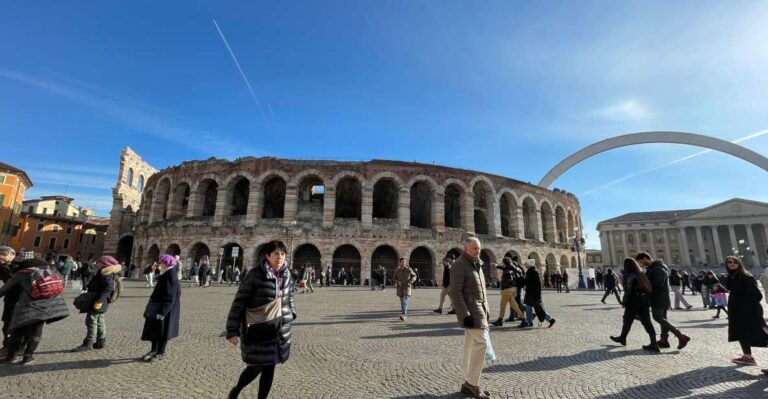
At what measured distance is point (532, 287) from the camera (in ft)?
26.6

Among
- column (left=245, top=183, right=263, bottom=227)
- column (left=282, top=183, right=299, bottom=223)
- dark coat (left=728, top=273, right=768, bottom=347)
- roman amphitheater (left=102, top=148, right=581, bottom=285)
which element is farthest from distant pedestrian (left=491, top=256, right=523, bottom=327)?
column (left=245, top=183, right=263, bottom=227)

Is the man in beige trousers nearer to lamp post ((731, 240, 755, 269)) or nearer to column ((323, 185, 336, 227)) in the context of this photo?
column ((323, 185, 336, 227))

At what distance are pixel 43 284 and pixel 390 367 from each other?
15.9ft

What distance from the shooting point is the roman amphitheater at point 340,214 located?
2486 centimetres

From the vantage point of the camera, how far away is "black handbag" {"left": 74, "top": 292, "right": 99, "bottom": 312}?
5.29 m

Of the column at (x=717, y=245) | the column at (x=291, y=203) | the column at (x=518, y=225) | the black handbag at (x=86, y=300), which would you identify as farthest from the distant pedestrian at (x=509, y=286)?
the column at (x=717, y=245)

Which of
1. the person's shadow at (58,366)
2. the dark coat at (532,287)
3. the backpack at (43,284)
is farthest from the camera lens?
the dark coat at (532,287)

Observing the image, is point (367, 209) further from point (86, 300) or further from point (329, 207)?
point (86, 300)

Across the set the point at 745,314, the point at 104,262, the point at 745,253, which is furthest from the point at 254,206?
the point at 745,253

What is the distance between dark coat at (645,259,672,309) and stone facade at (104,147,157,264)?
122 feet

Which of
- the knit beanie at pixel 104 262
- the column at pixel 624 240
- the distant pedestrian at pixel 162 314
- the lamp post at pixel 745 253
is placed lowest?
the distant pedestrian at pixel 162 314

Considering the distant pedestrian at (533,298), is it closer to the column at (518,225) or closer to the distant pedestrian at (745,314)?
the distant pedestrian at (745,314)

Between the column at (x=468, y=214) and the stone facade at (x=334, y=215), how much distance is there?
0.08 meters

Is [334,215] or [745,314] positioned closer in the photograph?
[745,314]
